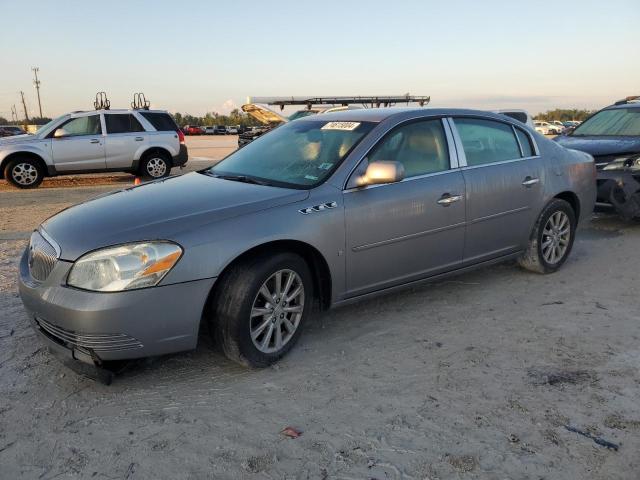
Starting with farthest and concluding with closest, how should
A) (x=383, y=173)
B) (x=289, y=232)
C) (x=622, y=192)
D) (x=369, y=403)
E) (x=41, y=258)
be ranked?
(x=622, y=192)
(x=383, y=173)
(x=289, y=232)
(x=41, y=258)
(x=369, y=403)

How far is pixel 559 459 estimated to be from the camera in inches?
100

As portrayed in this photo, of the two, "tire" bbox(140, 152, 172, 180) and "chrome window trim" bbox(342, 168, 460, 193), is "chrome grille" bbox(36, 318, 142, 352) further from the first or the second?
"tire" bbox(140, 152, 172, 180)

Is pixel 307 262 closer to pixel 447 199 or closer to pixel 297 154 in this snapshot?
pixel 297 154

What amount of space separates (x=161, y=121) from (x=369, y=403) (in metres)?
11.5

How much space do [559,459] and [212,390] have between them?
1.84 metres

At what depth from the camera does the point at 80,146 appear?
1218cm

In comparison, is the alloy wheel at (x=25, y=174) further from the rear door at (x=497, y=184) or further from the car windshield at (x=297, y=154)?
the rear door at (x=497, y=184)

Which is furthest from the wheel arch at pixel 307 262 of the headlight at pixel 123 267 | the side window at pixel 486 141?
the side window at pixel 486 141

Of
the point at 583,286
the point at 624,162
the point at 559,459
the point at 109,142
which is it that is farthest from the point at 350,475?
the point at 109,142

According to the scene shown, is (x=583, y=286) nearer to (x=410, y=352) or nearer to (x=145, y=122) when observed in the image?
(x=410, y=352)

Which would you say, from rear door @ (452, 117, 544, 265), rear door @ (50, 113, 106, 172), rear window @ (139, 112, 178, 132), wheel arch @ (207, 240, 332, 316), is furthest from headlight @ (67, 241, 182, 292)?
rear window @ (139, 112, 178, 132)

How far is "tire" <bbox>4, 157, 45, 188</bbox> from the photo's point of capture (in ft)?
38.8


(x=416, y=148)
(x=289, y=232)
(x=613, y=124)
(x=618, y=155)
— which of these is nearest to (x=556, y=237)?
(x=416, y=148)

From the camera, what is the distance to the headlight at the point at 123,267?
2936 mm
